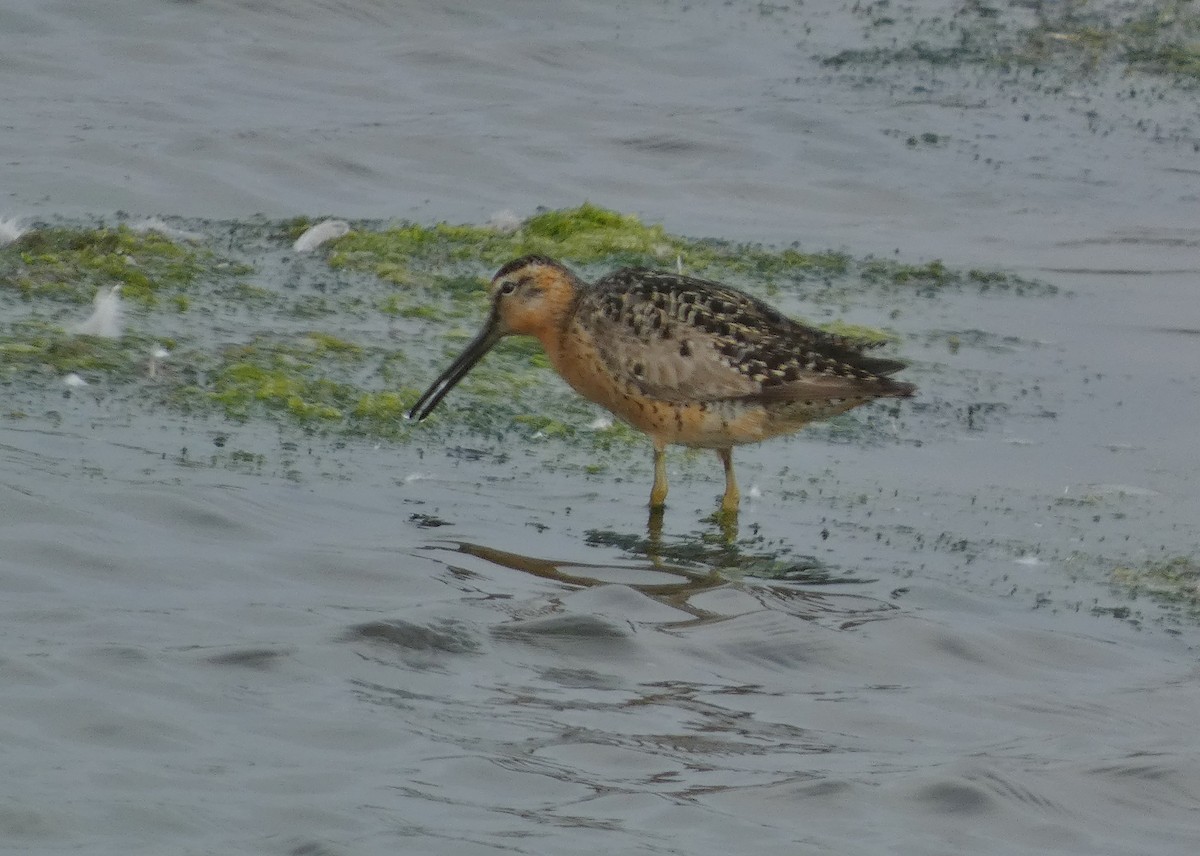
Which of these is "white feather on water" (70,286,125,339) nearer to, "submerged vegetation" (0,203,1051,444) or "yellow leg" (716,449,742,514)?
"submerged vegetation" (0,203,1051,444)

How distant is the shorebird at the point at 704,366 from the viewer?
6367mm

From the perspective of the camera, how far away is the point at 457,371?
6973 mm

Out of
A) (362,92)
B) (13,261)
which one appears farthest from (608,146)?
(13,261)

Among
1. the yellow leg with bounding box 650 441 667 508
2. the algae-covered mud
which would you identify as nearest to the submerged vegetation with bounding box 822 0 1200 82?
the algae-covered mud

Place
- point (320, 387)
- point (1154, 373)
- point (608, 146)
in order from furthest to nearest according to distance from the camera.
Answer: point (608, 146) < point (1154, 373) < point (320, 387)

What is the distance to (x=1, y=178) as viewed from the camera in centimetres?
951

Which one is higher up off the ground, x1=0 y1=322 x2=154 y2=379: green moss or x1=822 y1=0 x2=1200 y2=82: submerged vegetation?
x1=822 y1=0 x2=1200 y2=82: submerged vegetation

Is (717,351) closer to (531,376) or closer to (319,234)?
(531,376)

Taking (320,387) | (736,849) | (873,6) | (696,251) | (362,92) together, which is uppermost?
(873,6)

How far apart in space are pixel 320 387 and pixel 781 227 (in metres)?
3.57

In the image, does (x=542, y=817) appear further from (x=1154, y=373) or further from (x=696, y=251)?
(x=696, y=251)

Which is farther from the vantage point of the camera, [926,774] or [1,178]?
[1,178]

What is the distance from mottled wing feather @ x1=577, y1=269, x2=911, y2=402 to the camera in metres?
6.35

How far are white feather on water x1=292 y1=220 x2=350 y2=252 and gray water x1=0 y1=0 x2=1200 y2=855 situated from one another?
52 centimetres
